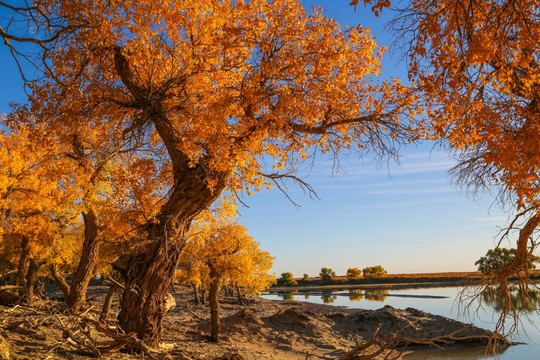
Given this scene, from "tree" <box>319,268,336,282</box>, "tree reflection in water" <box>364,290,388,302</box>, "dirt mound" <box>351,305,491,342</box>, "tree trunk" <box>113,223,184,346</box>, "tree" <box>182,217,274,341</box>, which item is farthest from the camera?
"tree" <box>319,268,336,282</box>

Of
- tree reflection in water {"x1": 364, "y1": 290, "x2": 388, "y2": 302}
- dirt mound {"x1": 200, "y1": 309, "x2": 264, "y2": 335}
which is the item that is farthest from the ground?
tree reflection in water {"x1": 364, "y1": 290, "x2": 388, "y2": 302}

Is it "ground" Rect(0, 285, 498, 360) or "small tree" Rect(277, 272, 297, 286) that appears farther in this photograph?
"small tree" Rect(277, 272, 297, 286)

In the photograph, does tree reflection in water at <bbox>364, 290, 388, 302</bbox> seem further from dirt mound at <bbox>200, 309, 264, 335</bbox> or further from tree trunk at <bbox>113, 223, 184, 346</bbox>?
tree trunk at <bbox>113, 223, 184, 346</bbox>

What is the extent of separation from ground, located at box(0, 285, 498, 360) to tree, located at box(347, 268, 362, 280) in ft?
232

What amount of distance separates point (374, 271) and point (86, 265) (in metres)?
85.6

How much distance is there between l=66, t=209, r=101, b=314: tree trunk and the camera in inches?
591

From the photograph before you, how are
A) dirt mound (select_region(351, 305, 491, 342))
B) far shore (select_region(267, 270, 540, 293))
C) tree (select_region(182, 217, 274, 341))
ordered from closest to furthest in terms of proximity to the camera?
tree (select_region(182, 217, 274, 341)) → dirt mound (select_region(351, 305, 491, 342)) → far shore (select_region(267, 270, 540, 293))

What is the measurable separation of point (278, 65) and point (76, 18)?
4686 millimetres

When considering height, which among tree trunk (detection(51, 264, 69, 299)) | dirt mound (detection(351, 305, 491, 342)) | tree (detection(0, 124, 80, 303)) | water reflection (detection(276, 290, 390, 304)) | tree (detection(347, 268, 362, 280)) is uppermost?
tree (detection(0, 124, 80, 303))

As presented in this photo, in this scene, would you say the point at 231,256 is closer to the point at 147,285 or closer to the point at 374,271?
the point at 147,285

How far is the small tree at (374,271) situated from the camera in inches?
3637

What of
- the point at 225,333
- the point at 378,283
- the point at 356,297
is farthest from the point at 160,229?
the point at 378,283

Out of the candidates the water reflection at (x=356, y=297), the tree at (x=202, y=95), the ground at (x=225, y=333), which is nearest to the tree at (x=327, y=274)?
the water reflection at (x=356, y=297)

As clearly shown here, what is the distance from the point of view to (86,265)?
15.1m
